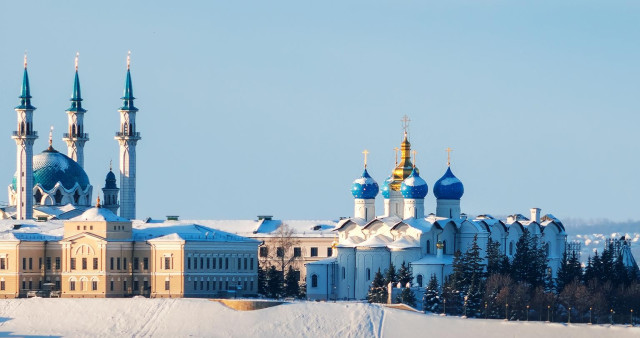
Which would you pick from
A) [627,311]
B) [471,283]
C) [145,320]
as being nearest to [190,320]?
[145,320]

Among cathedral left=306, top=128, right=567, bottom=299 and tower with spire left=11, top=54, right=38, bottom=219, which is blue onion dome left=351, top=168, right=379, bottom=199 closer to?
cathedral left=306, top=128, right=567, bottom=299

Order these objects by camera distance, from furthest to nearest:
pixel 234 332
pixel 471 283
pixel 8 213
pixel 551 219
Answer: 1. pixel 8 213
2. pixel 551 219
3. pixel 471 283
4. pixel 234 332

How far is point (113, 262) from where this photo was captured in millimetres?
98812

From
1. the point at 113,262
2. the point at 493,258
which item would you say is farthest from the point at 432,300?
the point at 113,262

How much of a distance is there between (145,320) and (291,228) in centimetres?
2786

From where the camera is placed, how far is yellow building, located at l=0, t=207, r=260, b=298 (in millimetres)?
98500

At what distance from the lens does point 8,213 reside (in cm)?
11650

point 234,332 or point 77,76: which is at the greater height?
point 77,76

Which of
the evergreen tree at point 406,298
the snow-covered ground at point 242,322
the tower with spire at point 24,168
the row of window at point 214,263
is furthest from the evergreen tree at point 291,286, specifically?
the tower with spire at point 24,168

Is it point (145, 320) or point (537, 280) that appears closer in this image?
point (145, 320)

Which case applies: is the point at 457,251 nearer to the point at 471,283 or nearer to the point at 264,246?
the point at 471,283

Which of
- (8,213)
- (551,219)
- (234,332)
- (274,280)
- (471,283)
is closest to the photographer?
(234,332)

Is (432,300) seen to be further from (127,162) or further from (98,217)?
(127,162)

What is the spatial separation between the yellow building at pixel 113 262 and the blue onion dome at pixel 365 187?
8310mm
